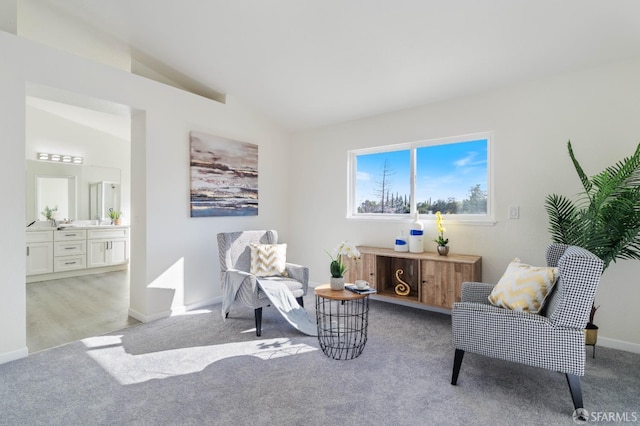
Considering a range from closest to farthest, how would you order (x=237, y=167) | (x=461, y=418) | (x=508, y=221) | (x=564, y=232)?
(x=461, y=418), (x=564, y=232), (x=508, y=221), (x=237, y=167)

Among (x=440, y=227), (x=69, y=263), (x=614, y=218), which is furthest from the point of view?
(x=69, y=263)

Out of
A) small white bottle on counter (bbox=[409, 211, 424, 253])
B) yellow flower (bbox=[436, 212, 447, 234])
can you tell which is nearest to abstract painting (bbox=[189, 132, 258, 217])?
small white bottle on counter (bbox=[409, 211, 424, 253])

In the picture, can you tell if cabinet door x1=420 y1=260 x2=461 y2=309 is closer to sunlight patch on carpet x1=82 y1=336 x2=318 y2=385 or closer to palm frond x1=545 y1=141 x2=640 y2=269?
palm frond x1=545 y1=141 x2=640 y2=269

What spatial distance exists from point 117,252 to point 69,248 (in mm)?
761

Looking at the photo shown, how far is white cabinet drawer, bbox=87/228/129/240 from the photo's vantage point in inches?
226

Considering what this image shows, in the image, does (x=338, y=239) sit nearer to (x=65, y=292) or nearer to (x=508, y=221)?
(x=508, y=221)

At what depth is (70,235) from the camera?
18.0ft

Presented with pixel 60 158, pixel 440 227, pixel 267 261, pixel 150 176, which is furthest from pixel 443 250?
pixel 60 158

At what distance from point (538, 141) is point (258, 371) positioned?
10.7ft

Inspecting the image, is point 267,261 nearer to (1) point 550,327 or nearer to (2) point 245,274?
(2) point 245,274

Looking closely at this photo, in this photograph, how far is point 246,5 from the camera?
2.64 metres

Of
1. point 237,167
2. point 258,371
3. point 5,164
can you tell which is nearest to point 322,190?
point 237,167

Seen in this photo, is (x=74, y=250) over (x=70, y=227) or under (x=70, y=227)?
under

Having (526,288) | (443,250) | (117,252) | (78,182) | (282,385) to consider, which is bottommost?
(282,385)
